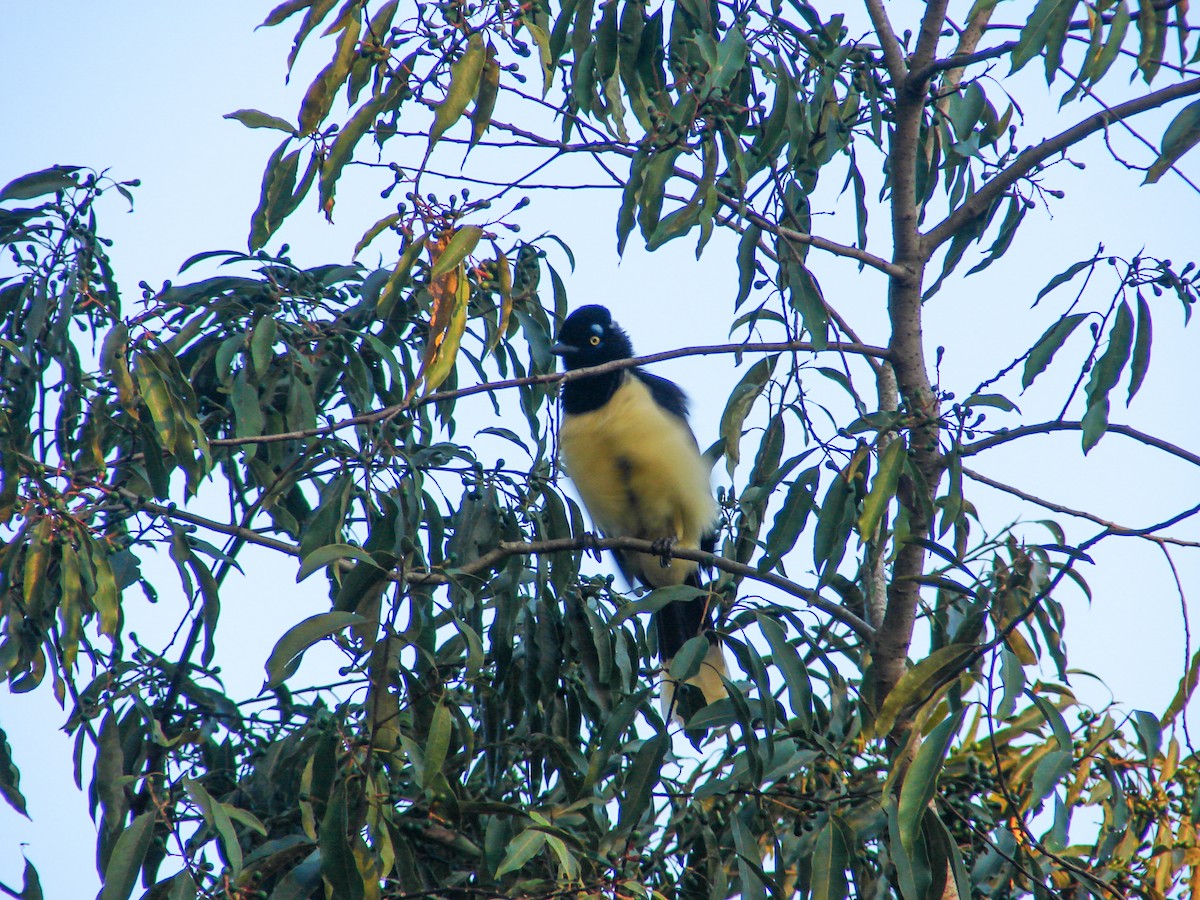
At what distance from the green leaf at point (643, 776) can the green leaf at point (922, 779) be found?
0.59 m

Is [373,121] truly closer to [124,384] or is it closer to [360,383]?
[124,384]

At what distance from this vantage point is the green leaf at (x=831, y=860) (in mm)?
2512

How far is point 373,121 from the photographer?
269 centimetres

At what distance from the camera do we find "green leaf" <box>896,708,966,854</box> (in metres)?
2.27

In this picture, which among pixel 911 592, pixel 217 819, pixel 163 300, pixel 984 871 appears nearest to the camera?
pixel 217 819

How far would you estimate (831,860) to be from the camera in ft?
8.29

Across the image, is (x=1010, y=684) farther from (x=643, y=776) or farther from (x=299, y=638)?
(x=299, y=638)

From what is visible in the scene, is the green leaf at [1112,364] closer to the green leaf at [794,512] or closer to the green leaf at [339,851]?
the green leaf at [794,512]

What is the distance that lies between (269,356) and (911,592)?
1761mm

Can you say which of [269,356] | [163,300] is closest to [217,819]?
[269,356]

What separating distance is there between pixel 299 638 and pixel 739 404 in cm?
136

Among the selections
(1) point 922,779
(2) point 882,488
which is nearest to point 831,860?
(1) point 922,779

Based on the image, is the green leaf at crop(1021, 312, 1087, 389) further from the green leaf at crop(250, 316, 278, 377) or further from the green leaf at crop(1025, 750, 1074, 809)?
the green leaf at crop(250, 316, 278, 377)

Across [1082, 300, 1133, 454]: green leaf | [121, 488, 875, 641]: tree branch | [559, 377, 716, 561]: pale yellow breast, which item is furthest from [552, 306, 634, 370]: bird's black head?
[1082, 300, 1133, 454]: green leaf
